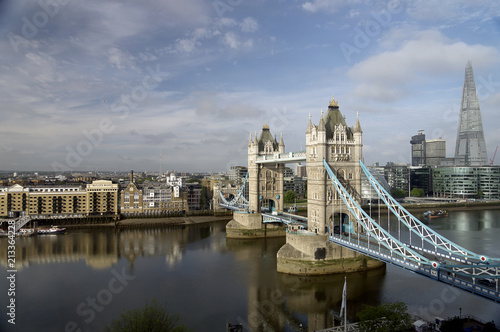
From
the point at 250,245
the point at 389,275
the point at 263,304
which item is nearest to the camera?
the point at 263,304

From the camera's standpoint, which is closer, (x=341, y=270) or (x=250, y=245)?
(x=341, y=270)

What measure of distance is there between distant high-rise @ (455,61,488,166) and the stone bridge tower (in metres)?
106

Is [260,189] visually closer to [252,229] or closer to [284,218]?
[252,229]

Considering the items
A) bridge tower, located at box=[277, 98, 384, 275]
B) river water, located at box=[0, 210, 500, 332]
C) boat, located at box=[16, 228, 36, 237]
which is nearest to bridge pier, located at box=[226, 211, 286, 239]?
river water, located at box=[0, 210, 500, 332]

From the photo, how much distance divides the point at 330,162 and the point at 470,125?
110005 mm

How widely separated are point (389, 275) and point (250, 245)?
66.6ft

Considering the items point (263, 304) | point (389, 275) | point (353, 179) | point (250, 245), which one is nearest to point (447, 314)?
point (389, 275)

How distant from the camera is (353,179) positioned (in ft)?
125

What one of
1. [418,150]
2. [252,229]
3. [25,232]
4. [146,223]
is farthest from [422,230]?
[418,150]

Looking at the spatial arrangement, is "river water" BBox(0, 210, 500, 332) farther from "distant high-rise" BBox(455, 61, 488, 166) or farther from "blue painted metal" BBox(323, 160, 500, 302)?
"distant high-rise" BBox(455, 61, 488, 166)

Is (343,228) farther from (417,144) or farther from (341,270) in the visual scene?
(417,144)

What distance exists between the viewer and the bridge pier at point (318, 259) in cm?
3503

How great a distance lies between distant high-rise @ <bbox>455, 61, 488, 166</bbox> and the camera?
122 m

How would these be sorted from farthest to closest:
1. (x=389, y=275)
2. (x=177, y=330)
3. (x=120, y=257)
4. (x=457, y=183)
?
(x=457, y=183), (x=120, y=257), (x=389, y=275), (x=177, y=330)
